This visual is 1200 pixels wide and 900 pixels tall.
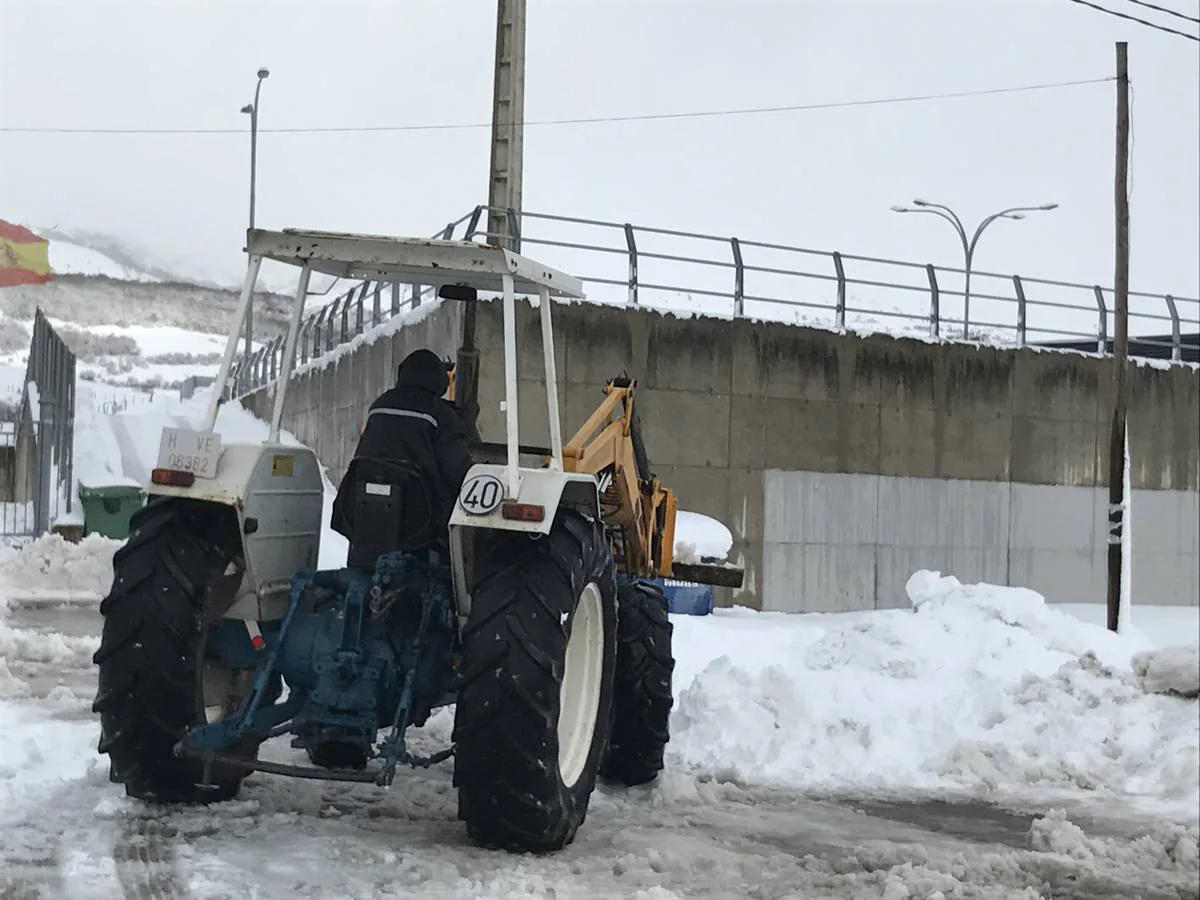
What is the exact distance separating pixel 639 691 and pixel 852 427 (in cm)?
1170

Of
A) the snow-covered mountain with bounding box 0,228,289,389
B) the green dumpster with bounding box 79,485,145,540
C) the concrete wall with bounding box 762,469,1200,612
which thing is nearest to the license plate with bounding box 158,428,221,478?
the concrete wall with bounding box 762,469,1200,612

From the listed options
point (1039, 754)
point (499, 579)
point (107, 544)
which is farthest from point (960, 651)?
point (107, 544)

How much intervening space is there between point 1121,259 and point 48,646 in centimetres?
1190

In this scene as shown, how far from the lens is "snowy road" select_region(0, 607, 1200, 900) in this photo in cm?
505

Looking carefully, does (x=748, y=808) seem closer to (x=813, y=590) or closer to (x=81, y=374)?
(x=813, y=590)

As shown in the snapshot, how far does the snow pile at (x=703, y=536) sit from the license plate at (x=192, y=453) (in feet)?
29.9

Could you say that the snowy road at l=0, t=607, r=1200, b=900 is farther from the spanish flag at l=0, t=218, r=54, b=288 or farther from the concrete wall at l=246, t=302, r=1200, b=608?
the concrete wall at l=246, t=302, r=1200, b=608

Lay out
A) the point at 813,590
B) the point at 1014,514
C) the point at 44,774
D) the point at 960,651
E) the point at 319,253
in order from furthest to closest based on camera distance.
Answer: the point at 1014,514 → the point at 813,590 → the point at 960,651 → the point at 44,774 → the point at 319,253

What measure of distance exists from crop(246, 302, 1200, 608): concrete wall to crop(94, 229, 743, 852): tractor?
29.2 ft

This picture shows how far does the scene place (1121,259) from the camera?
15672 mm

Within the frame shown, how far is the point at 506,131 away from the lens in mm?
12727

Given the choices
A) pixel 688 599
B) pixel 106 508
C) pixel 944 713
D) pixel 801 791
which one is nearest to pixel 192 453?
pixel 801 791

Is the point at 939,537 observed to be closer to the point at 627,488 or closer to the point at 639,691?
the point at 627,488

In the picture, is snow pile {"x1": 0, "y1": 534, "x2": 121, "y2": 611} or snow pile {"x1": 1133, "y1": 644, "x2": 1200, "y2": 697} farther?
snow pile {"x1": 0, "y1": 534, "x2": 121, "y2": 611}
